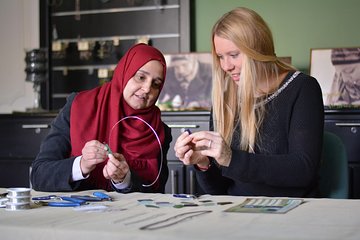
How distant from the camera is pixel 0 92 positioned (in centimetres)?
486

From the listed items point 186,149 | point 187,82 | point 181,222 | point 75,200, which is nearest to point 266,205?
point 181,222

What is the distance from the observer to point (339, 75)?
12.8 ft

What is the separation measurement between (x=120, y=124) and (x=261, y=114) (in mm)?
585

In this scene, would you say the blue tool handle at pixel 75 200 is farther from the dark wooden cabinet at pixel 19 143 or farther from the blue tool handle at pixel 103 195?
the dark wooden cabinet at pixel 19 143

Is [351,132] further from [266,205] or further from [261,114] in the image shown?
[266,205]

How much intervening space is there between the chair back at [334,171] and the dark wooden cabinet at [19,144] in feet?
7.20

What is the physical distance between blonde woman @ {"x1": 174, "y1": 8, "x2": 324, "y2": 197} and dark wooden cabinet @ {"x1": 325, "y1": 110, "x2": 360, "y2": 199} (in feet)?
3.99

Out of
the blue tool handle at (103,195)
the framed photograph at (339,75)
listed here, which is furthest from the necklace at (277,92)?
the framed photograph at (339,75)

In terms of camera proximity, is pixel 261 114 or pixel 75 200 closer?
pixel 75 200

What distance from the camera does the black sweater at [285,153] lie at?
2238mm

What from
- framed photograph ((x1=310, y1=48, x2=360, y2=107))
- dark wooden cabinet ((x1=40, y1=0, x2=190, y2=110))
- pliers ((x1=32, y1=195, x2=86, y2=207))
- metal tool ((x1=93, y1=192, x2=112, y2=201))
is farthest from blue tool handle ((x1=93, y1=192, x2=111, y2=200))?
dark wooden cabinet ((x1=40, y1=0, x2=190, y2=110))

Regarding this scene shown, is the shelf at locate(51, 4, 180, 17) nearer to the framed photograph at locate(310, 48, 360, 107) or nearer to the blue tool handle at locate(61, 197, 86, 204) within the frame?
the framed photograph at locate(310, 48, 360, 107)

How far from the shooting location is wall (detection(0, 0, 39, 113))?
4734mm

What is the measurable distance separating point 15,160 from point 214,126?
6.91 ft
